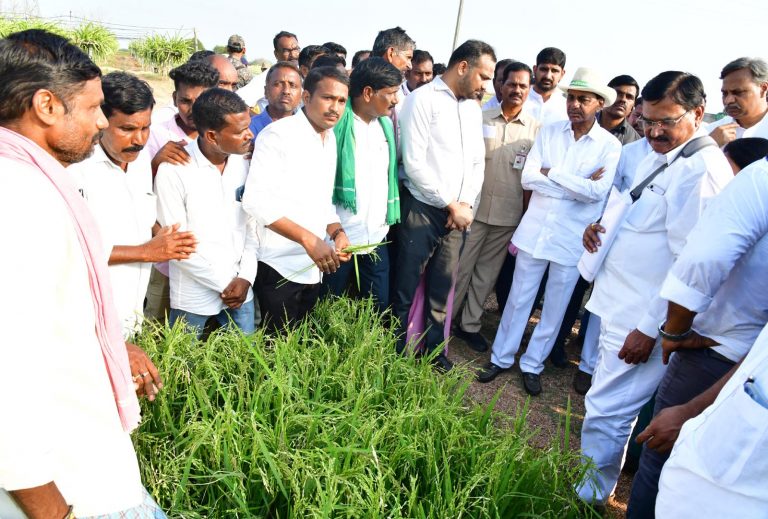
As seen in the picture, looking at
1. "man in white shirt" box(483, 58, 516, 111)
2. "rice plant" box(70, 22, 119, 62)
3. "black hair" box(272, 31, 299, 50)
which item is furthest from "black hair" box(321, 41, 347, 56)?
"rice plant" box(70, 22, 119, 62)

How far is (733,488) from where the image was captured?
110cm

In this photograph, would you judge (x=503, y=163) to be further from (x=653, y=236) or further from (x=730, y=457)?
(x=730, y=457)

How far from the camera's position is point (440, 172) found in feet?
11.7

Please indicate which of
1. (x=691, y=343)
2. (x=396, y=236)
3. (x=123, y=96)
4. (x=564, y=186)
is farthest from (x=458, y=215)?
(x=123, y=96)

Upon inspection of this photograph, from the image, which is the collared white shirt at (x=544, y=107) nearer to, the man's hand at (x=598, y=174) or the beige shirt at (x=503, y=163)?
the beige shirt at (x=503, y=163)

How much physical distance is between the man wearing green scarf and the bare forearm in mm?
2050

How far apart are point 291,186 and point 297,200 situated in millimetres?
82

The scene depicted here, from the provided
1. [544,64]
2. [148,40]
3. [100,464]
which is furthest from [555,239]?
[148,40]

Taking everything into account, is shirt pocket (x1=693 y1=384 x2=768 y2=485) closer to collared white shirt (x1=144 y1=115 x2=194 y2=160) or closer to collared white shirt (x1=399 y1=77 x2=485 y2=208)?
collared white shirt (x1=399 y1=77 x2=485 y2=208)

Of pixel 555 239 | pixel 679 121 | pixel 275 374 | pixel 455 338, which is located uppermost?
pixel 679 121

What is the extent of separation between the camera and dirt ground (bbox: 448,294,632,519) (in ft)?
10.00

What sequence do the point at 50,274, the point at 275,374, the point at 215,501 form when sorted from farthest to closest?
the point at 275,374, the point at 215,501, the point at 50,274

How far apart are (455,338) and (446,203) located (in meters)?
1.45

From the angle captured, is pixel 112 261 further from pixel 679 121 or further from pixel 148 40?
pixel 148 40
